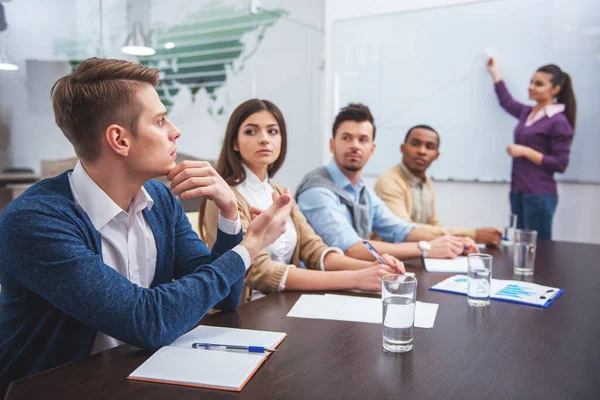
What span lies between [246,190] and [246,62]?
6.48 feet

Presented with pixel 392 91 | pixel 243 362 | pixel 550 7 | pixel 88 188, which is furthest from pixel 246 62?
pixel 243 362

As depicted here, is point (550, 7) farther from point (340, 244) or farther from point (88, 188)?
point (88, 188)

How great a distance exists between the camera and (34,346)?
1091 millimetres

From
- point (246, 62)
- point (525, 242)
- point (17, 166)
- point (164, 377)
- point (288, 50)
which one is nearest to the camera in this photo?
point (164, 377)

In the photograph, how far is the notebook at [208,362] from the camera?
33.4 inches

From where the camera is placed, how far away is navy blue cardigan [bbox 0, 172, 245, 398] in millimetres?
976

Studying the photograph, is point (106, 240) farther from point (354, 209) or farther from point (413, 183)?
point (413, 183)

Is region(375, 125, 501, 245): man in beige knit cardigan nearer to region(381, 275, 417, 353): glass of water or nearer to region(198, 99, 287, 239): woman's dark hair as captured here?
region(198, 99, 287, 239): woman's dark hair

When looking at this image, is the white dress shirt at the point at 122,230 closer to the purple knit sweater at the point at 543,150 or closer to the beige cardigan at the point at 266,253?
the beige cardigan at the point at 266,253

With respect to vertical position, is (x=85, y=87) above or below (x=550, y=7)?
below

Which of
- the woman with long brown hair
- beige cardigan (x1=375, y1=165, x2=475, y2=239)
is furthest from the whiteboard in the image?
the woman with long brown hair

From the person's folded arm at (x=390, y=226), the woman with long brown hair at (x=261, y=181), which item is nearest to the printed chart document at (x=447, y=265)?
the woman with long brown hair at (x=261, y=181)

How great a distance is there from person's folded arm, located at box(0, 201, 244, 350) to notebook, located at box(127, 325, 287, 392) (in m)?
0.05

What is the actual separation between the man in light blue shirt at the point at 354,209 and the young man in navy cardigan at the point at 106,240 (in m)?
0.82
